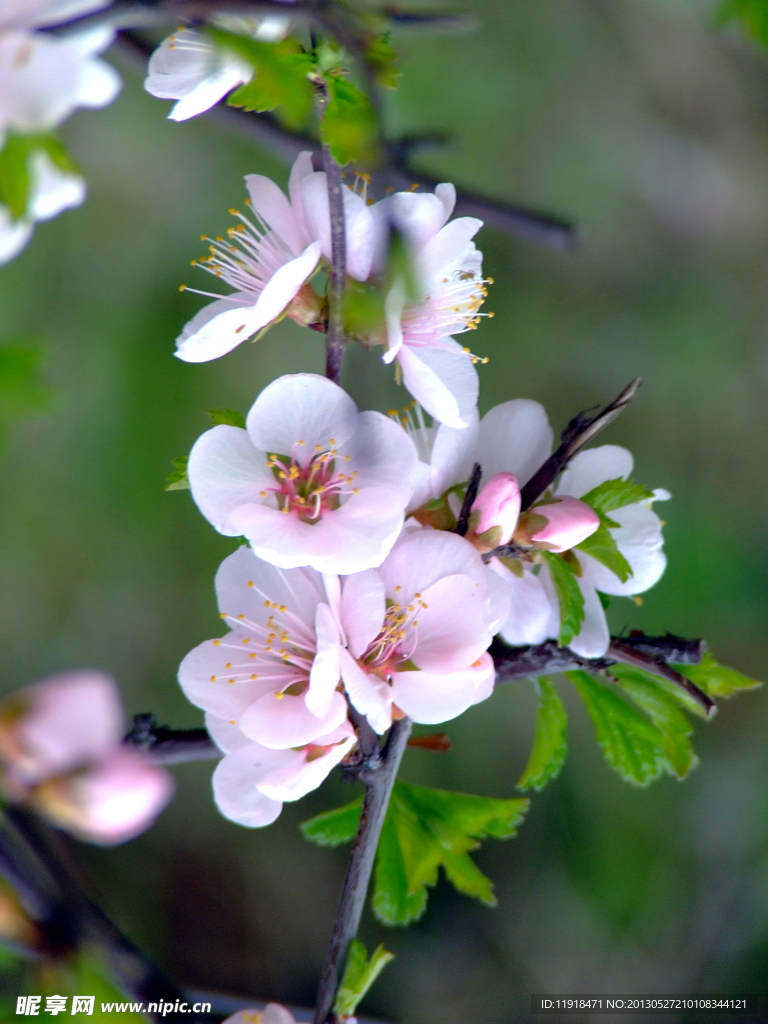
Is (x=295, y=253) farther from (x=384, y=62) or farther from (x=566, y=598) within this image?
(x=566, y=598)

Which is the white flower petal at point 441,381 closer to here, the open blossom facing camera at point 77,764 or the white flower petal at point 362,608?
the white flower petal at point 362,608

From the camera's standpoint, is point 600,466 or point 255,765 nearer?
point 255,765

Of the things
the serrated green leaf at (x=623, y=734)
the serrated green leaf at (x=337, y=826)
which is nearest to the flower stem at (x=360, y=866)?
the serrated green leaf at (x=337, y=826)

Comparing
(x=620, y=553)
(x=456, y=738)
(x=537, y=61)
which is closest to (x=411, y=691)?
(x=620, y=553)

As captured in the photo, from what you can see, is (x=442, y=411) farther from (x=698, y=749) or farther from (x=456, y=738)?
(x=698, y=749)

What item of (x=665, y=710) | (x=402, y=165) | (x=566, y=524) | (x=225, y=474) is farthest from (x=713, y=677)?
(x=402, y=165)
